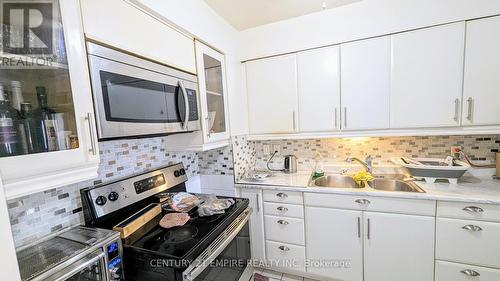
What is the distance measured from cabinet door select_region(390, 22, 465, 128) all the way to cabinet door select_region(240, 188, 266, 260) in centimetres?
132

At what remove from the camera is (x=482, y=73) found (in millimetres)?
1444

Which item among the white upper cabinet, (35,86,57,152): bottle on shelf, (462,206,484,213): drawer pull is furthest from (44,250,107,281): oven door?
(462,206,484,213): drawer pull

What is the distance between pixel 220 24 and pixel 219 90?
55 cm

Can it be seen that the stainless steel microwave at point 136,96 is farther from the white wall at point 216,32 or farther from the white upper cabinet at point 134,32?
the white wall at point 216,32

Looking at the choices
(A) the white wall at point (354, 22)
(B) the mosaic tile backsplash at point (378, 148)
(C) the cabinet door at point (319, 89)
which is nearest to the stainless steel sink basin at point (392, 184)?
(B) the mosaic tile backsplash at point (378, 148)

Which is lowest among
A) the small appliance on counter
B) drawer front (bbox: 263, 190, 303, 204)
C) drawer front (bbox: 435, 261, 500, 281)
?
drawer front (bbox: 435, 261, 500, 281)

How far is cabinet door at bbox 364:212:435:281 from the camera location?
4.77ft

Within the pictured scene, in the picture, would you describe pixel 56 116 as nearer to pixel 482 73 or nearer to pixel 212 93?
pixel 212 93

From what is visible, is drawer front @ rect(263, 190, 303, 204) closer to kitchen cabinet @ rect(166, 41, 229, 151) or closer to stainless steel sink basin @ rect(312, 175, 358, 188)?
stainless steel sink basin @ rect(312, 175, 358, 188)

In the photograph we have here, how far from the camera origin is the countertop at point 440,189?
53.2 inches

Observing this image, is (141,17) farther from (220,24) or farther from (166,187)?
(166,187)

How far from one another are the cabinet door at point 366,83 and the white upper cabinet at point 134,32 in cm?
131

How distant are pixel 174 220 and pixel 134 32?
3.33ft

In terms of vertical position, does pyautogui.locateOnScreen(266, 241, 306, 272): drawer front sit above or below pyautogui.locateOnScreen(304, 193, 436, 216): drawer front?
below
